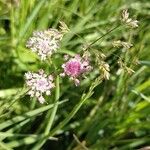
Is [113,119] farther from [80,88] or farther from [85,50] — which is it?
[85,50]

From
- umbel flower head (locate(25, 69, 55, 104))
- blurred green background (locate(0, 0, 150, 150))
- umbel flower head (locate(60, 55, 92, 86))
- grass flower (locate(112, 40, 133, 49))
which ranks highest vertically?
grass flower (locate(112, 40, 133, 49))

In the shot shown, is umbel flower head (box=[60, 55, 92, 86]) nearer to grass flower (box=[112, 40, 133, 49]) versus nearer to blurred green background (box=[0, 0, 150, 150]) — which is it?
grass flower (box=[112, 40, 133, 49])

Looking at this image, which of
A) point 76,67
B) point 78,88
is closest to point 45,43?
point 76,67

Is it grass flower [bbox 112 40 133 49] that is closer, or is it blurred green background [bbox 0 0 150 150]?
grass flower [bbox 112 40 133 49]

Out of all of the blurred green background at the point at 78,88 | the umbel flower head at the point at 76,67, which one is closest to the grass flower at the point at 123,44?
the umbel flower head at the point at 76,67

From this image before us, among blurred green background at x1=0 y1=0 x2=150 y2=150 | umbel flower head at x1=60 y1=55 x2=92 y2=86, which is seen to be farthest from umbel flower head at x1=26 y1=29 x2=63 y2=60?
blurred green background at x1=0 y1=0 x2=150 y2=150

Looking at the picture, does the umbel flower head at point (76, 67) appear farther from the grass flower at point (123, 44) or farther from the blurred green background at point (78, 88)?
the blurred green background at point (78, 88)
